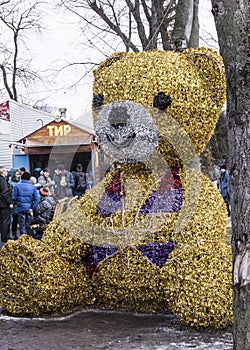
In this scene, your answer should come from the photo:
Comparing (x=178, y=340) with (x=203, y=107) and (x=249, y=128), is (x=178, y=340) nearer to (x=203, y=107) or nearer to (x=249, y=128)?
(x=203, y=107)

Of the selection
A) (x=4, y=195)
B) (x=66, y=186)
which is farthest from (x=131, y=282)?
(x=66, y=186)

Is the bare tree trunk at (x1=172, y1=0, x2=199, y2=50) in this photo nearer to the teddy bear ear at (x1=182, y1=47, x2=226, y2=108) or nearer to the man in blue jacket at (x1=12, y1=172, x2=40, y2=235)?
the teddy bear ear at (x1=182, y1=47, x2=226, y2=108)

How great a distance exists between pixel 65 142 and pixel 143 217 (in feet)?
36.9

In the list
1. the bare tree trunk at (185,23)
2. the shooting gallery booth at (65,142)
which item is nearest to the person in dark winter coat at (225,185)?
the shooting gallery booth at (65,142)

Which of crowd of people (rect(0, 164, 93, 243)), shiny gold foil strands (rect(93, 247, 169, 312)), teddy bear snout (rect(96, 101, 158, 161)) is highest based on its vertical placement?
teddy bear snout (rect(96, 101, 158, 161))

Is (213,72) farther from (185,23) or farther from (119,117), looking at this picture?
(185,23)

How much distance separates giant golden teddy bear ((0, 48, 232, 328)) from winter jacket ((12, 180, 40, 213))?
5.00 meters

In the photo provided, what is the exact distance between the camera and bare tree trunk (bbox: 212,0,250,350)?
275 cm

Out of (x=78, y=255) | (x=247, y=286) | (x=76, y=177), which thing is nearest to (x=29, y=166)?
(x=76, y=177)

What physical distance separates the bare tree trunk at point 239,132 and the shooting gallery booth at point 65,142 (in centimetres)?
1287

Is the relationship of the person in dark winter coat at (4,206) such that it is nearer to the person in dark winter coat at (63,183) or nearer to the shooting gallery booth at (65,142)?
the person in dark winter coat at (63,183)

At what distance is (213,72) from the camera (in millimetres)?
4641

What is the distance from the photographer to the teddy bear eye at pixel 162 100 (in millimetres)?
4469

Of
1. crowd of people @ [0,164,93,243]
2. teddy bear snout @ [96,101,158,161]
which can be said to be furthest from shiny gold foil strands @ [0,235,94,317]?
crowd of people @ [0,164,93,243]
